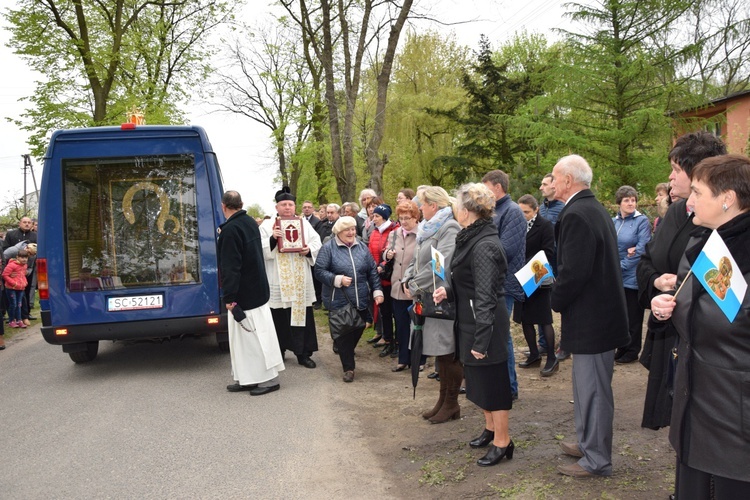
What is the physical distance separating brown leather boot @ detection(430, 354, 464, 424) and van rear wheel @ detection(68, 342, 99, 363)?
5.20m

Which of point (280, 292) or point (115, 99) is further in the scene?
point (115, 99)

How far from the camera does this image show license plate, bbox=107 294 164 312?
7632 millimetres

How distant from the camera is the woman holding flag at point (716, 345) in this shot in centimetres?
256

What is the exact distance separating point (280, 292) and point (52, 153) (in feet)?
10.3

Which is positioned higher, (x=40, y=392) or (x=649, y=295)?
(x=649, y=295)

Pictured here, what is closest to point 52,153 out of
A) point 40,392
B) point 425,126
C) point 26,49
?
point 40,392

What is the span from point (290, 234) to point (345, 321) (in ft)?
4.85

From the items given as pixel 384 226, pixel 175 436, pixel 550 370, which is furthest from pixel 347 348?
pixel 175 436

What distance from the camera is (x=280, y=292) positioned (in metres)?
8.17

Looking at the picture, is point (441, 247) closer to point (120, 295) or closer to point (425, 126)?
point (120, 295)

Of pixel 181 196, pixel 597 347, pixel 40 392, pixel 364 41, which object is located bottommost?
pixel 40 392

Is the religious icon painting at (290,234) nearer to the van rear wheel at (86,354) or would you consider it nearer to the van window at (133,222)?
the van window at (133,222)

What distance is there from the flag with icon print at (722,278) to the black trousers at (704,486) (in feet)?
2.37

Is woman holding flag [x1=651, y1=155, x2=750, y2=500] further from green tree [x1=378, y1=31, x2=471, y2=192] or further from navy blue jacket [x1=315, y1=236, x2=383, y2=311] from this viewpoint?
green tree [x1=378, y1=31, x2=471, y2=192]
